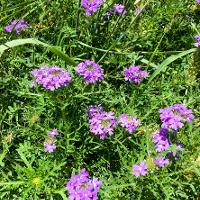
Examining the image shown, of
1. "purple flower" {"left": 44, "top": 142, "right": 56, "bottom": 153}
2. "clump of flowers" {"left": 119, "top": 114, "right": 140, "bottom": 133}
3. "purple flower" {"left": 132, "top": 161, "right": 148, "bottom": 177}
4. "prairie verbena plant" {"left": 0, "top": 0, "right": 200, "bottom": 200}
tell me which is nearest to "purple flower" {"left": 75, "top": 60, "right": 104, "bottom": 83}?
"prairie verbena plant" {"left": 0, "top": 0, "right": 200, "bottom": 200}

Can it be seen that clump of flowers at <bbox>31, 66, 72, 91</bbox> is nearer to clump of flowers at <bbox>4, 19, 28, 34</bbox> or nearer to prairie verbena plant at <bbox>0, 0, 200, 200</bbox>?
prairie verbena plant at <bbox>0, 0, 200, 200</bbox>

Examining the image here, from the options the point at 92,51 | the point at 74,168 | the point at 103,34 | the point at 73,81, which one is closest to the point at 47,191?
the point at 74,168

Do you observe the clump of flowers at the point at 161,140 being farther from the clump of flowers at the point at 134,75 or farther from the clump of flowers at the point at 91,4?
the clump of flowers at the point at 91,4

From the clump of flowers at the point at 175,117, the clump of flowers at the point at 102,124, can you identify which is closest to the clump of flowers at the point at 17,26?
the clump of flowers at the point at 102,124

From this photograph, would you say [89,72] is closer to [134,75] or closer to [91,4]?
[134,75]

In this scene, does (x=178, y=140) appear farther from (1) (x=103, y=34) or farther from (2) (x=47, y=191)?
(1) (x=103, y=34)
